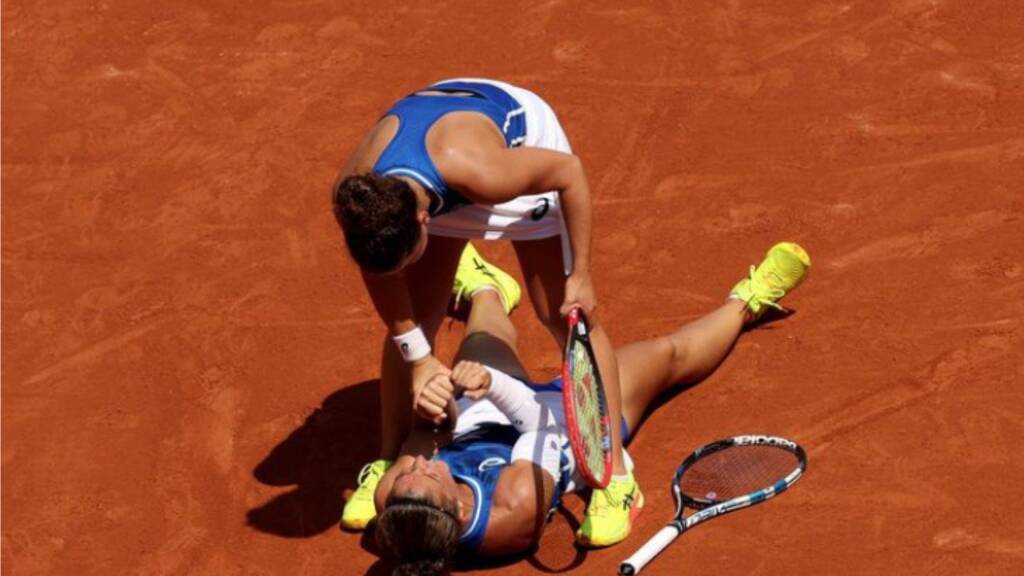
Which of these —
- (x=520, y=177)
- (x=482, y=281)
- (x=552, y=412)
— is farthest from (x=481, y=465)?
(x=482, y=281)

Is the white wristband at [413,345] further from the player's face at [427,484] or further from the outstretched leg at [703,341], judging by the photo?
the outstretched leg at [703,341]

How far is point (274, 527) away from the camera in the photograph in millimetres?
7320

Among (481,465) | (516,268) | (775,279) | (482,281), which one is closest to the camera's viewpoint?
(481,465)

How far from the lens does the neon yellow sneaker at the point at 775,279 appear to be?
7938 mm

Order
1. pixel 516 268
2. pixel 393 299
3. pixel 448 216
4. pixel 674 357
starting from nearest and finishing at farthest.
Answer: pixel 393 299
pixel 448 216
pixel 674 357
pixel 516 268

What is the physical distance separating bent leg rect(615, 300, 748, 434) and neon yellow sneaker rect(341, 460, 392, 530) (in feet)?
3.46

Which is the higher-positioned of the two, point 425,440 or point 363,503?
point 425,440

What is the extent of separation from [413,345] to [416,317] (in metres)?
0.58

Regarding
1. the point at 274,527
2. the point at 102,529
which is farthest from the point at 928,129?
the point at 102,529

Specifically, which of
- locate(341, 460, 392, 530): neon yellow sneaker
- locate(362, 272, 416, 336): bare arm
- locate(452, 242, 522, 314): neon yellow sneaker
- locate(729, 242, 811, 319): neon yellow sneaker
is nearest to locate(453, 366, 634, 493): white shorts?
locate(341, 460, 392, 530): neon yellow sneaker

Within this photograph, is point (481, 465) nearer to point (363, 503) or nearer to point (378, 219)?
point (363, 503)

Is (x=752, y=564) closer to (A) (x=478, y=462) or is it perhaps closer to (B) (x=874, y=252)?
(A) (x=478, y=462)

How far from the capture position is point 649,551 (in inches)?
264

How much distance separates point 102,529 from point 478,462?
1632mm
